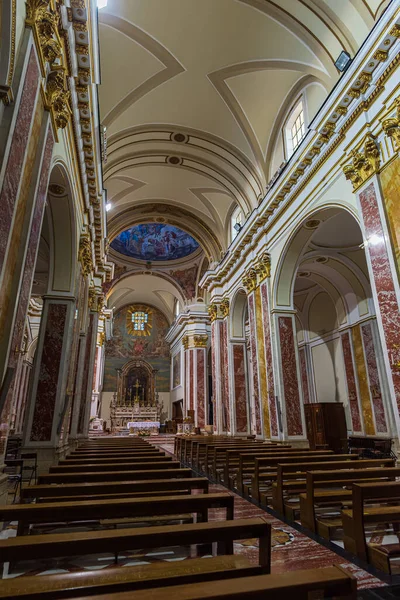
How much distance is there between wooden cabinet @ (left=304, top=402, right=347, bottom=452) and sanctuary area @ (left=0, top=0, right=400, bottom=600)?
2.7 inches

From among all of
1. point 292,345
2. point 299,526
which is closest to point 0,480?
point 299,526

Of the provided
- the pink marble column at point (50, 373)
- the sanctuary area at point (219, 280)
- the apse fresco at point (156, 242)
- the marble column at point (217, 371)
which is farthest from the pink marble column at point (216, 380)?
the apse fresco at point (156, 242)

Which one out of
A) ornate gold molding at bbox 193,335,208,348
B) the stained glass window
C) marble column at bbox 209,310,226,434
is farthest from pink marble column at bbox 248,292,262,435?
the stained glass window

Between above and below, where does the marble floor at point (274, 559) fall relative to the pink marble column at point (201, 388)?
below

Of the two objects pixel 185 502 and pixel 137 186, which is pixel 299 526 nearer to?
pixel 185 502

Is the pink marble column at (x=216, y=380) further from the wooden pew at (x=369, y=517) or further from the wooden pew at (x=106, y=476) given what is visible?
the wooden pew at (x=369, y=517)

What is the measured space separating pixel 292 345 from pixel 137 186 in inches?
359

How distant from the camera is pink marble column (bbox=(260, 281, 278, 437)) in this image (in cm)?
1038

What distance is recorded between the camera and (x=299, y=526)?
3.88 metres

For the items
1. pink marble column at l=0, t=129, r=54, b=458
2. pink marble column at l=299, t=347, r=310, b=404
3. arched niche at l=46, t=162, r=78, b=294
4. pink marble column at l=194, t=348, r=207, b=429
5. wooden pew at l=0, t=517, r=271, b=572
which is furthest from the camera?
pink marble column at l=194, t=348, r=207, b=429

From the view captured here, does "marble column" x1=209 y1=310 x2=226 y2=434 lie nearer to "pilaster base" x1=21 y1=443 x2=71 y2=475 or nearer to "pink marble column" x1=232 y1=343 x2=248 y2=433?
"pink marble column" x1=232 y1=343 x2=248 y2=433

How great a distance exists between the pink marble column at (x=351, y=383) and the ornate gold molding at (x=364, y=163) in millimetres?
7289

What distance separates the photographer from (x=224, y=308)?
614 inches

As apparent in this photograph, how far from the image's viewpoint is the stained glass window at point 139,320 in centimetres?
3019
